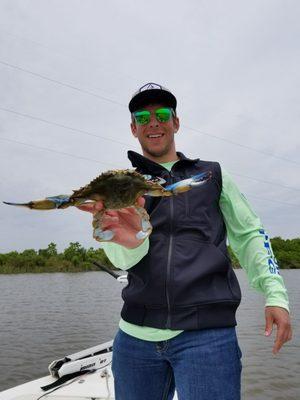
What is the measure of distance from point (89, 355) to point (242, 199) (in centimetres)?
542

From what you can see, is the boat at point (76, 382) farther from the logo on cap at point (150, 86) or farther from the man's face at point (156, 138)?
the logo on cap at point (150, 86)

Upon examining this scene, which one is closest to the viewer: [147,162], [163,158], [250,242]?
[250,242]

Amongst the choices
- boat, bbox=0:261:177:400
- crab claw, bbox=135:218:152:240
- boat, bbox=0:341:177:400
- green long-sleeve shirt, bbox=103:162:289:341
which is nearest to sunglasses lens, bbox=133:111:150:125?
green long-sleeve shirt, bbox=103:162:289:341

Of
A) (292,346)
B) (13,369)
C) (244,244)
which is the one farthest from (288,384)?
(244,244)

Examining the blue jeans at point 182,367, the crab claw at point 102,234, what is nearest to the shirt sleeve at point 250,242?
the blue jeans at point 182,367

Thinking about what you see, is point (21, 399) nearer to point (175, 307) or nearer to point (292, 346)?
point (175, 307)

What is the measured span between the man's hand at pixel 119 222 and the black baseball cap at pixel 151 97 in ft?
3.35

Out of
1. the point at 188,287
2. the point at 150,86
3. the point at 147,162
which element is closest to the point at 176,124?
the point at 150,86

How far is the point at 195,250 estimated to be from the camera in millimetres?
2789

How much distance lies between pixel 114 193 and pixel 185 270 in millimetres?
705

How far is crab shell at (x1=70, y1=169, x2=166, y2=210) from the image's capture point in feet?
8.26

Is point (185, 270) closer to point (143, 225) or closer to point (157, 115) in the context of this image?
point (143, 225)

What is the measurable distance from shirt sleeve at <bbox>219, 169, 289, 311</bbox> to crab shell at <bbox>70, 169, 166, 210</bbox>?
2.24 ft

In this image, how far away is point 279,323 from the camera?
260cm
